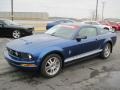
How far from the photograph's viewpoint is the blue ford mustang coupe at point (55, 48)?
17.5 ft

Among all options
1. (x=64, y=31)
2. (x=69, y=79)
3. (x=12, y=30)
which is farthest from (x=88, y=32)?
(x=12, y=30)

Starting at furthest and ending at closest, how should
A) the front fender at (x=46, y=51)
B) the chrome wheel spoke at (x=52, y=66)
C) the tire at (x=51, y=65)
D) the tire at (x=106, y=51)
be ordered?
the tire at (x=106, y=51) < the chrome wheel spoke at (x=52, y=66) < the tire at (x=51, y=65) < the front fender at (x=46, y=51)

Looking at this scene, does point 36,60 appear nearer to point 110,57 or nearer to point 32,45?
point 32,45

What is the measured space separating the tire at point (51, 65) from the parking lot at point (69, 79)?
0.15 metres

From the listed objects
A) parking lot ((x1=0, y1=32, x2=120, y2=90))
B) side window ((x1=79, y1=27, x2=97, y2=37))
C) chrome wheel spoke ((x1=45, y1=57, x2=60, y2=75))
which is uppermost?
side window ((x1=79, y1=27, x2=97, y2=37))

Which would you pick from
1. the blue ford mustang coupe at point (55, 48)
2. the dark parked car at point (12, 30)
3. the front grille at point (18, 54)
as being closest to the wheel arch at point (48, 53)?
the blue ford mustang coupe at point (55, 48)

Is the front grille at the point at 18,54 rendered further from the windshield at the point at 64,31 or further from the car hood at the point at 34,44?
the windshield at the point at 64,31

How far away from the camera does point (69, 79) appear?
561 cm

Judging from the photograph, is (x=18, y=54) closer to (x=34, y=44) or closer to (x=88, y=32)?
(x=34, y=44)

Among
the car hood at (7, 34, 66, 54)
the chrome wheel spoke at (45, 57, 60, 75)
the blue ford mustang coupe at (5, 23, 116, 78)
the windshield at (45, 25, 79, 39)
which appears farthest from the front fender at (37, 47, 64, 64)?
the windshield at (45, 25, 79, 39)

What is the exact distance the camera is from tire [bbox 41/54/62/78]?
5497mm

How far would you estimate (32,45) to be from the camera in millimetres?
5586

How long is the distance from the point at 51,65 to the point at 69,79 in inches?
24.8

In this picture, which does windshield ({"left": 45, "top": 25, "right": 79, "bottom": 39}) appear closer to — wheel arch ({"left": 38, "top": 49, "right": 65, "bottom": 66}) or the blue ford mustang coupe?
the blue ford mustang coupe
